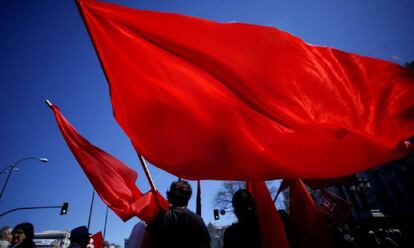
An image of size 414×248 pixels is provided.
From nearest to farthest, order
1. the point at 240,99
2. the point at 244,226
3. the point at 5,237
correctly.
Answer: the point at 240,99 < the point at 244,226 < the point at 5,237

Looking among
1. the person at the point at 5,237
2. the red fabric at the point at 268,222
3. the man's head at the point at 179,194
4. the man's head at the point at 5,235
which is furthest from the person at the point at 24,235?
the red fabric at the point at 268,222

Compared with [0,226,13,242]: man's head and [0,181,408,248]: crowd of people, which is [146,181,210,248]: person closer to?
[0,181,408,248]: crowd of people

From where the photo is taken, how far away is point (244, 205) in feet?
8.61

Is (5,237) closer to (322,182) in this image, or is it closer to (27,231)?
(27,231)

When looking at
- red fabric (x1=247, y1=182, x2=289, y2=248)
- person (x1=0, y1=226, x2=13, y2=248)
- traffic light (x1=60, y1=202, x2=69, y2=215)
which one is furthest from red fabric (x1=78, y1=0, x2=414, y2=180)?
traffic light (x1=60, y1=202, x2=69, y2=215)

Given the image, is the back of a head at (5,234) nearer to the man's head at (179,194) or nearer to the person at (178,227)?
the person at (178,227)

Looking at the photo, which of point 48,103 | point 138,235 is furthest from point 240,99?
point 48,103

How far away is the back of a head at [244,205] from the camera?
8.58 feet

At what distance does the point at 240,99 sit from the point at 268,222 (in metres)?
1.17

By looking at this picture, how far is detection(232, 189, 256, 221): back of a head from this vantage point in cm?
262

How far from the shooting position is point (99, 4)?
2188mm

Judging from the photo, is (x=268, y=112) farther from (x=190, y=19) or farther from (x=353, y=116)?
(x=190, y=19)

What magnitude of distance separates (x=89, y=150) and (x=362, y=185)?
18.0 m

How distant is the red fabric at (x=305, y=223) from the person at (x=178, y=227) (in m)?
0.96
